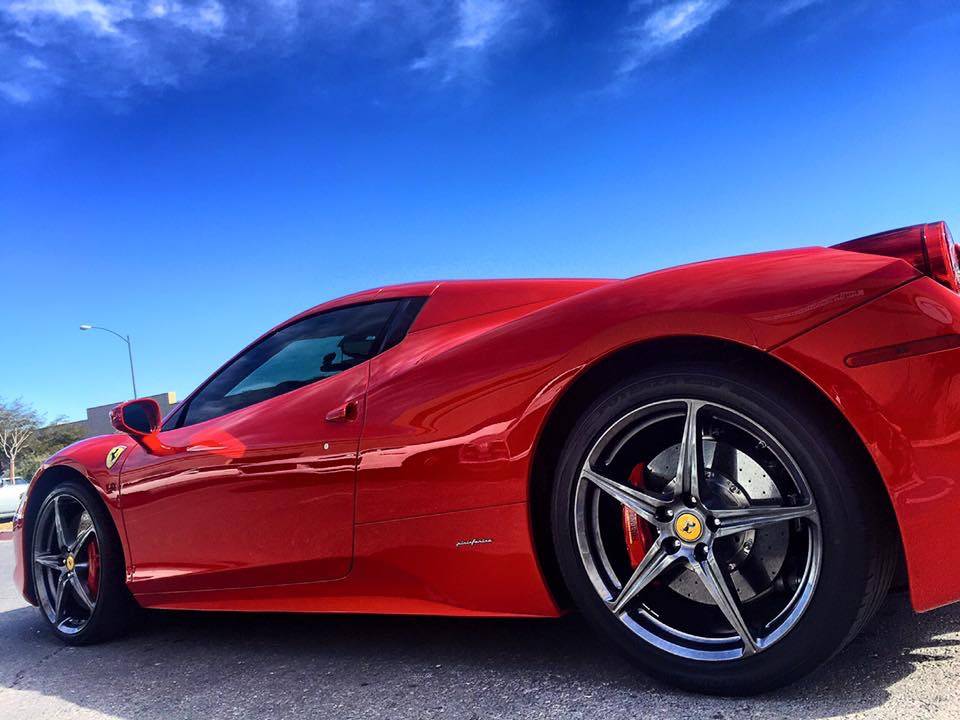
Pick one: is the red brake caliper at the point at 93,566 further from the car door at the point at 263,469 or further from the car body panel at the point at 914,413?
the car body panel at the point at 914,413

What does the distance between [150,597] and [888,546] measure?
2936 millimetres

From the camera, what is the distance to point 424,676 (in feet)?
8.38

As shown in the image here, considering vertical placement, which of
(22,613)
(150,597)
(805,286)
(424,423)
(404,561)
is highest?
(805,286)

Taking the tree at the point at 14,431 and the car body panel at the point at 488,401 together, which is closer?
the car body panel at the point at 488,401

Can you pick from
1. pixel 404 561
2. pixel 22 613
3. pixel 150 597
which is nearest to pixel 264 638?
pixel 150 597

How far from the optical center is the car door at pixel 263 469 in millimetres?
2662

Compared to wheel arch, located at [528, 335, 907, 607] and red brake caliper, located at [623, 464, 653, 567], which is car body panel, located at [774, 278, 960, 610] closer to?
wheel arch, located at [528, 335, 907, 607]

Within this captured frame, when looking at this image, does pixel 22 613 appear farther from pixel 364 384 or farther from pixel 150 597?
pixel 364 384

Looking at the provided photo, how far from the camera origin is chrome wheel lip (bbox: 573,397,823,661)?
192 cm

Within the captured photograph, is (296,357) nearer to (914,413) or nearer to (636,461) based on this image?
(636,461)

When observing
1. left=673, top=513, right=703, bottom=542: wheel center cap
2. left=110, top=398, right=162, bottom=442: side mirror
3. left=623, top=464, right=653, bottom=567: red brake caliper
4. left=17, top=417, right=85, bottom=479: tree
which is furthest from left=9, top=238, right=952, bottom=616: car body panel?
left=17, top=417, right=85, bottom=479: tree

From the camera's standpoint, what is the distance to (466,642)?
2.88 meters

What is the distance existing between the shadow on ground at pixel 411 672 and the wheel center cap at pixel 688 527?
Result: 41cm

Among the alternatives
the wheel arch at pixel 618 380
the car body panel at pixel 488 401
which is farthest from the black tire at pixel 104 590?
the wheel arch at pixel 618 380
